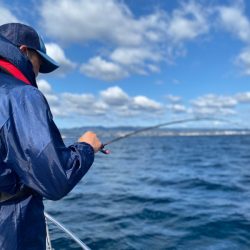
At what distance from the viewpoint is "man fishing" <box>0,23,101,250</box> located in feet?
6.89

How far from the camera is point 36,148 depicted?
6.86ft

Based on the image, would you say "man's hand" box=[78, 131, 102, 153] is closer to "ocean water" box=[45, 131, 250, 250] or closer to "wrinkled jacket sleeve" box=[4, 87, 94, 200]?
"wrinkled jacket sleeve" box=[4, 87, 94, 200]

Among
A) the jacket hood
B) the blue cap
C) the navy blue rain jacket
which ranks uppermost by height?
the blue cap

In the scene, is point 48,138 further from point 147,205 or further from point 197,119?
point 147,205

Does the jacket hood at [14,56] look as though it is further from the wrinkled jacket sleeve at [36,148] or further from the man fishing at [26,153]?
the wrinkled jacket sleeve at [36,148]

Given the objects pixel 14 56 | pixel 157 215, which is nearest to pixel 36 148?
pixel 14 56

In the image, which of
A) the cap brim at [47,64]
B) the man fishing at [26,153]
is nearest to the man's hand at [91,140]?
the man fishing at [26,153]

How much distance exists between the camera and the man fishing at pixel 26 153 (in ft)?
6.89

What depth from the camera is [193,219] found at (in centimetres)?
928

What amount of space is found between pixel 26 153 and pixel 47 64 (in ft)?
3.26

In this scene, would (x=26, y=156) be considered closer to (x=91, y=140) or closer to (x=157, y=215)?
(x=91, y=140)

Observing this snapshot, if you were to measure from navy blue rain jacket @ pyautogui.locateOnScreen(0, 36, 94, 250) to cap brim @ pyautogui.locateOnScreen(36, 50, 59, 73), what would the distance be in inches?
12.3

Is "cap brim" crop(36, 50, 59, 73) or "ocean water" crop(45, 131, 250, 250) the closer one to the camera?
"cap brim" crop(36, 50, 59, 73)

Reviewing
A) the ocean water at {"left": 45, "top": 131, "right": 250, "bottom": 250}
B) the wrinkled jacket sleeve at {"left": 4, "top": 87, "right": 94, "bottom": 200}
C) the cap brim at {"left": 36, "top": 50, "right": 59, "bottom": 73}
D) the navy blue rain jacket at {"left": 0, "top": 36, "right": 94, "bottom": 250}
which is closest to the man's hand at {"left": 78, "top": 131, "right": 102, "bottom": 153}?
the navy blue rain jacket at {"left": 0, "top": 36, "right": 94, "bottom": 250}
